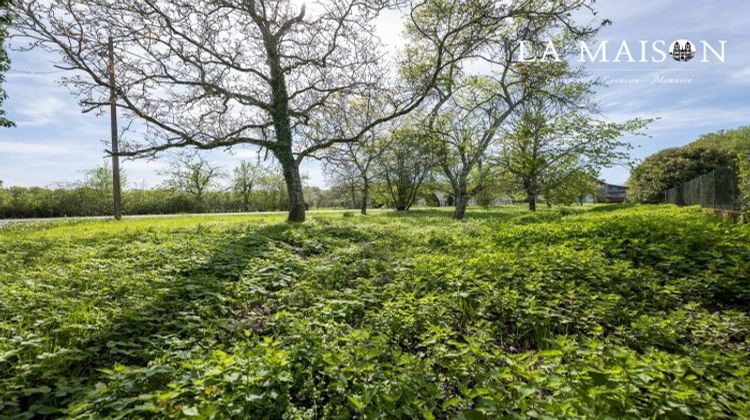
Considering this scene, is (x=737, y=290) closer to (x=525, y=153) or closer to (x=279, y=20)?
(x=279, y=20)

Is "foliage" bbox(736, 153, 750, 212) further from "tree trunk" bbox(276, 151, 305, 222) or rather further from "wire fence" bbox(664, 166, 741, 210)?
"tree trunk" bbox(276, 151, 305, 222)

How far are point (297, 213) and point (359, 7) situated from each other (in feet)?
24.2

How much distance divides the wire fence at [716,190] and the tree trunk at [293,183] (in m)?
14.4

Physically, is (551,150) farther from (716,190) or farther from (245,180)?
(245,180)

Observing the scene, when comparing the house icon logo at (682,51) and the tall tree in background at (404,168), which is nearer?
the house icon logo at (682,51)

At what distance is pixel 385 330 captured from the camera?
3.12 m

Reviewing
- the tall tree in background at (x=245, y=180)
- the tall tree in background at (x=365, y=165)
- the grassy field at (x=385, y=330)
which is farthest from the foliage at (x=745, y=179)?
the tall tree in background at (x=245, y=180)

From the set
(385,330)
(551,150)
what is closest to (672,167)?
(551,150)

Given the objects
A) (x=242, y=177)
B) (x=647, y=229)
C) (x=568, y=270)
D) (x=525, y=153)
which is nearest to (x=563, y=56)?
(x=525, y=153)

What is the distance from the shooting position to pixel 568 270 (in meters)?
4.43

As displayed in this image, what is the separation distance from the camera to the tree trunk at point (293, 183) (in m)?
11.7

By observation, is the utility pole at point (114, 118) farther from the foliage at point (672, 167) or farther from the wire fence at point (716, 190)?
the foliage at point (672, 167)

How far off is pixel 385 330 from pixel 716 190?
16968 mm

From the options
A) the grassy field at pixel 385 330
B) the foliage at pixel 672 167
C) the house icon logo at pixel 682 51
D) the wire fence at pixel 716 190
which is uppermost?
the house icon logo at pixel 682 51
